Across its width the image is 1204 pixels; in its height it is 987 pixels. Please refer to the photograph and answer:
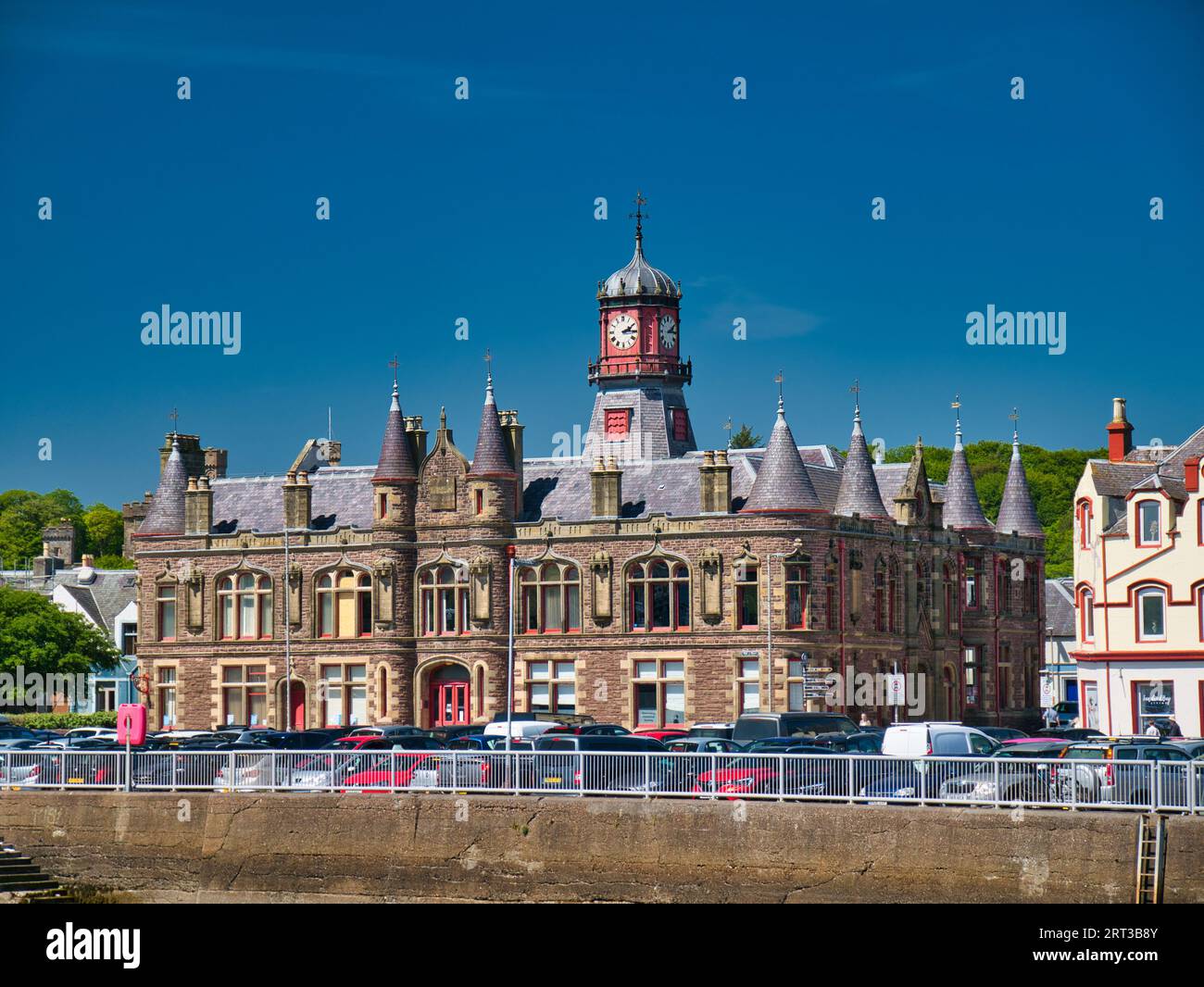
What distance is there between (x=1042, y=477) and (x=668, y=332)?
56185mm

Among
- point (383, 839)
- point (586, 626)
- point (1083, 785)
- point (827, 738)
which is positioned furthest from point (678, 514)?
point (1083, 785)

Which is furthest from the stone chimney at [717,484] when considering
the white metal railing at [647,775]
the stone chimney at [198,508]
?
the white metal railing at [647,775]

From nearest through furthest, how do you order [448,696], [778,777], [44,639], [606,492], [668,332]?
1. [778,777]
2. [606,492]
3. [448,696]
4. [44,639]
5. [668,332]

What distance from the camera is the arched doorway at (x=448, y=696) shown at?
277 feet

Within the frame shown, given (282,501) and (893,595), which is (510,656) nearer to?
(893,595)

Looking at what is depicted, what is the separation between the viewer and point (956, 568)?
91188 mm

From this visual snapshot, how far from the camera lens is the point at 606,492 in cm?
8225

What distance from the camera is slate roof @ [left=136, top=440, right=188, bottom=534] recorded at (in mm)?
90938

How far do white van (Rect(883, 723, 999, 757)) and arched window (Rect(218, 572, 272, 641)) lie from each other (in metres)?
40.8

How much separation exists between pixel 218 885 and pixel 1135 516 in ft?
110

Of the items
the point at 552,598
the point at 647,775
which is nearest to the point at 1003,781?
the point at 647,775

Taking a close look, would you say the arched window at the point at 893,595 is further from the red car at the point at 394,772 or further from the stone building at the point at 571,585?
the red car at the point at 394,772

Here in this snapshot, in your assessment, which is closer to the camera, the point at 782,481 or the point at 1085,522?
the point at 1085,522

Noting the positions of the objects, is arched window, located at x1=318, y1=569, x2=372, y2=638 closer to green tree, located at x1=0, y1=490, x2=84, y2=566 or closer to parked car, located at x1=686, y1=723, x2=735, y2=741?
parked car, located at x1=686, y1=723, x2=735, y2=741
